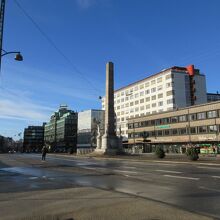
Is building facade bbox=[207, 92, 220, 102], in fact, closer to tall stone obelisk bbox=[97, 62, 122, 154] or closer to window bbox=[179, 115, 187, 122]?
window bbox=[179, 115, 187, 122]

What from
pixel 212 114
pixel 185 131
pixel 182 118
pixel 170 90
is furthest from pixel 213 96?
pixel 212 114

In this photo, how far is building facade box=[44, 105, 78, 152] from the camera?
161375 mm

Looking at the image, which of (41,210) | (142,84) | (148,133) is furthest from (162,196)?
(142,84)

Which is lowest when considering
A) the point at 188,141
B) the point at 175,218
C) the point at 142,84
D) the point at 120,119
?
the point at 175,218

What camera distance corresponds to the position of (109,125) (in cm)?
5316

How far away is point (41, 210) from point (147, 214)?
8.55 feet

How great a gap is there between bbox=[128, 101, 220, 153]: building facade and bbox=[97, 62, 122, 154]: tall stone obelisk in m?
21.2

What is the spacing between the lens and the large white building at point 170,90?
319 ft

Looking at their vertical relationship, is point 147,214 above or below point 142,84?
below

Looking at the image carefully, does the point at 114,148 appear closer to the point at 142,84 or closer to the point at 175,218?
the point at 175,218

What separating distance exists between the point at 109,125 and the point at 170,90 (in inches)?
1901

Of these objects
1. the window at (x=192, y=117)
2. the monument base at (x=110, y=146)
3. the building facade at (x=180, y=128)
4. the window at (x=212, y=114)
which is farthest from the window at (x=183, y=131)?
the monument base at (x=110, y=146)

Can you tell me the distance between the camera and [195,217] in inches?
269

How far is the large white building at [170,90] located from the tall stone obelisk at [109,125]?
4500 cm
